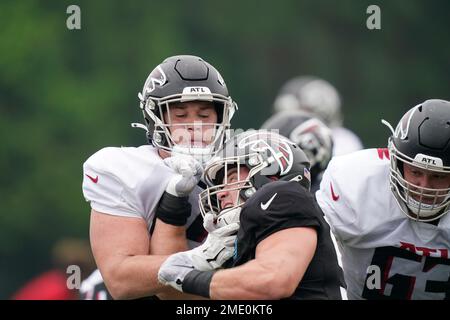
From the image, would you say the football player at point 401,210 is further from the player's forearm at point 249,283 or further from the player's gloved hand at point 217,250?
the player's forearm at point 249,283

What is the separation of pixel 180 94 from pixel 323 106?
680cm

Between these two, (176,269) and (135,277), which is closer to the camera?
(176,269)

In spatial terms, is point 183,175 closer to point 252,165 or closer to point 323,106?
point 252,165

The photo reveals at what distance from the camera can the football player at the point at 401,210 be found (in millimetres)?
5738

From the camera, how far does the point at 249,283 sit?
15.6 feet

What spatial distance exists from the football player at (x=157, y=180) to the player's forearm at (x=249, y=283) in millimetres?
619

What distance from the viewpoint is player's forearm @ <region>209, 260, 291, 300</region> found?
15.4 ft

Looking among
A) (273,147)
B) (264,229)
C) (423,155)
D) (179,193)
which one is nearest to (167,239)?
(179,193)

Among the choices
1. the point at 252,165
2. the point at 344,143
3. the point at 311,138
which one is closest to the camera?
the point at 252,165

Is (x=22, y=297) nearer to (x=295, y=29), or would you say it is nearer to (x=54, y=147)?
→ (x=54, y=147)

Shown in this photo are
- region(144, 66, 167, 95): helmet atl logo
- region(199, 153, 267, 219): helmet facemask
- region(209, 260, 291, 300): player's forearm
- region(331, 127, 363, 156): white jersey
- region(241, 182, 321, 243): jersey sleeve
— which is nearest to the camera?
region(209, 260, 291, 300): player's forearm

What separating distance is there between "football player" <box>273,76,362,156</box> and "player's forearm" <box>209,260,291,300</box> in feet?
20.8

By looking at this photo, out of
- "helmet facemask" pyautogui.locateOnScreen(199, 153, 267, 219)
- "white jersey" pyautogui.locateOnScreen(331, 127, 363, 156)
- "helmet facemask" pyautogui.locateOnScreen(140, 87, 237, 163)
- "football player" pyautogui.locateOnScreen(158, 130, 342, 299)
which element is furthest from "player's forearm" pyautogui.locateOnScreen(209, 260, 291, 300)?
"white jersey" pyautogui.locateOnScreen(331, 127, 363, 156)

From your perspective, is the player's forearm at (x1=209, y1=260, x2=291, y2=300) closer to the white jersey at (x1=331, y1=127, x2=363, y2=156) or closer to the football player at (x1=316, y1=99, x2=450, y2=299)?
the football player at (x1=316, y1=99, x2=450, y2=299)
